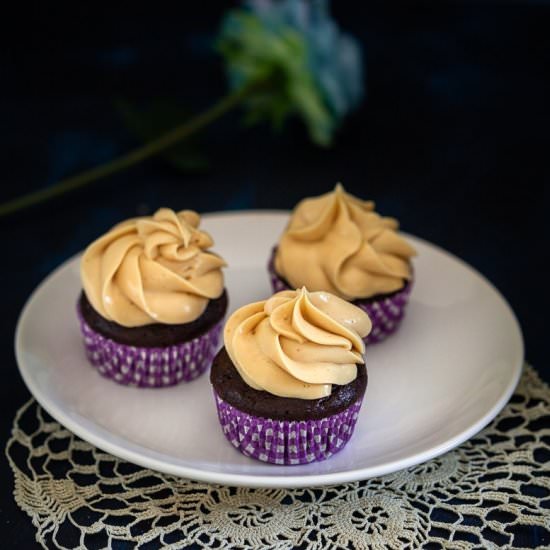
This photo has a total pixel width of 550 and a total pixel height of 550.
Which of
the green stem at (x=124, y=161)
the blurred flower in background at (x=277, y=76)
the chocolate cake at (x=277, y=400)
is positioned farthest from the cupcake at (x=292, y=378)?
the blurred flower in background at (x=277, y=76)

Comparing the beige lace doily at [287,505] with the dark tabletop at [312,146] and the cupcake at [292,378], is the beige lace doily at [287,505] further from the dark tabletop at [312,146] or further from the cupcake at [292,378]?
the dark tabletop at [312,146]

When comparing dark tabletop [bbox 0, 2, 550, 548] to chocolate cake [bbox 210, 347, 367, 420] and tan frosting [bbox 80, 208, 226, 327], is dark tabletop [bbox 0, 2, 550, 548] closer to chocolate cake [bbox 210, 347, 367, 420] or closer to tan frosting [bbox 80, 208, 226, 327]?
tan frosting [bbox 80, 208, 226, 327]

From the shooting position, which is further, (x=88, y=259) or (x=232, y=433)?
(x=88, y=259)

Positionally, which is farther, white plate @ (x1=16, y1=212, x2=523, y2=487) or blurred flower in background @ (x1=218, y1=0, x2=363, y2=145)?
blurred flower in background @ (x1=218, y1=0, x2=363, y2=145)

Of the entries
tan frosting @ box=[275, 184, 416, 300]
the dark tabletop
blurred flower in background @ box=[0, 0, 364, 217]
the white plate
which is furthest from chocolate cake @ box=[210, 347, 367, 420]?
blurred flower in background @ box=[0, 0, 364, 217]

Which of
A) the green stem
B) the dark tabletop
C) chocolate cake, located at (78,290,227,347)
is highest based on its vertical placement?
chocolate cake, located at (78,290,227,347)

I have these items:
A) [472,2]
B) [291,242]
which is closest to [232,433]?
[291,242]

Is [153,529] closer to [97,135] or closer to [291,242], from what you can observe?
[291,242]

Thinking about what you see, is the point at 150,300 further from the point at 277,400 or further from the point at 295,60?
the point at 295,60
